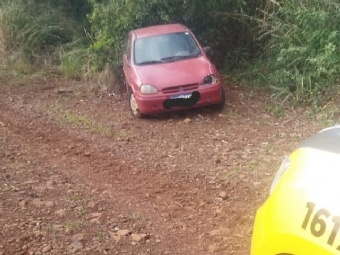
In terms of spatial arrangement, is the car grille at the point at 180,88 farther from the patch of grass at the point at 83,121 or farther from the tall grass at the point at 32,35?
the tall grass at the point at 32,35

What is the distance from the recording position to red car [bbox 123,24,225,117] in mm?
8383

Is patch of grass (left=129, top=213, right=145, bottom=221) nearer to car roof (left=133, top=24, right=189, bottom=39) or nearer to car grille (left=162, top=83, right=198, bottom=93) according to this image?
car grille (left=162, top=83, right=198, bottom=93)

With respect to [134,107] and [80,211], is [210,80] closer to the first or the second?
[134,107]

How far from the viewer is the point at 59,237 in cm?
473

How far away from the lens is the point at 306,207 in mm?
2486

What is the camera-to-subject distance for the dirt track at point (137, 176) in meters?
4.72

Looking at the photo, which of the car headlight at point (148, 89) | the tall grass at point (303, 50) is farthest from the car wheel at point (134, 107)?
the tall grass at point (303, 50)

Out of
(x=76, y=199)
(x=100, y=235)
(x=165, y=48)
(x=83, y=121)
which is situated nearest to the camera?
(x=100, y=235)

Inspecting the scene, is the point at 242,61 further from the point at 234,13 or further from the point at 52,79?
the point at 52,79

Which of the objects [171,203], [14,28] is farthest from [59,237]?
[14,28]

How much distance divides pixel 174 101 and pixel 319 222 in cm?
611

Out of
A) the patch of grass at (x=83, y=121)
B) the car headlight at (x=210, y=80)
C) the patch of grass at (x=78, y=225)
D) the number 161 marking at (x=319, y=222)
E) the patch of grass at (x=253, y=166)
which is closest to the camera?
the number 161 marking at (x=319, y=222)

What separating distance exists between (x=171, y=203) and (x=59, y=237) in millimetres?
1257

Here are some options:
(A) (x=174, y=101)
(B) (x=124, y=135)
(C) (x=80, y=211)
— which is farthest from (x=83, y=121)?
(C) (x=80, y=211)
